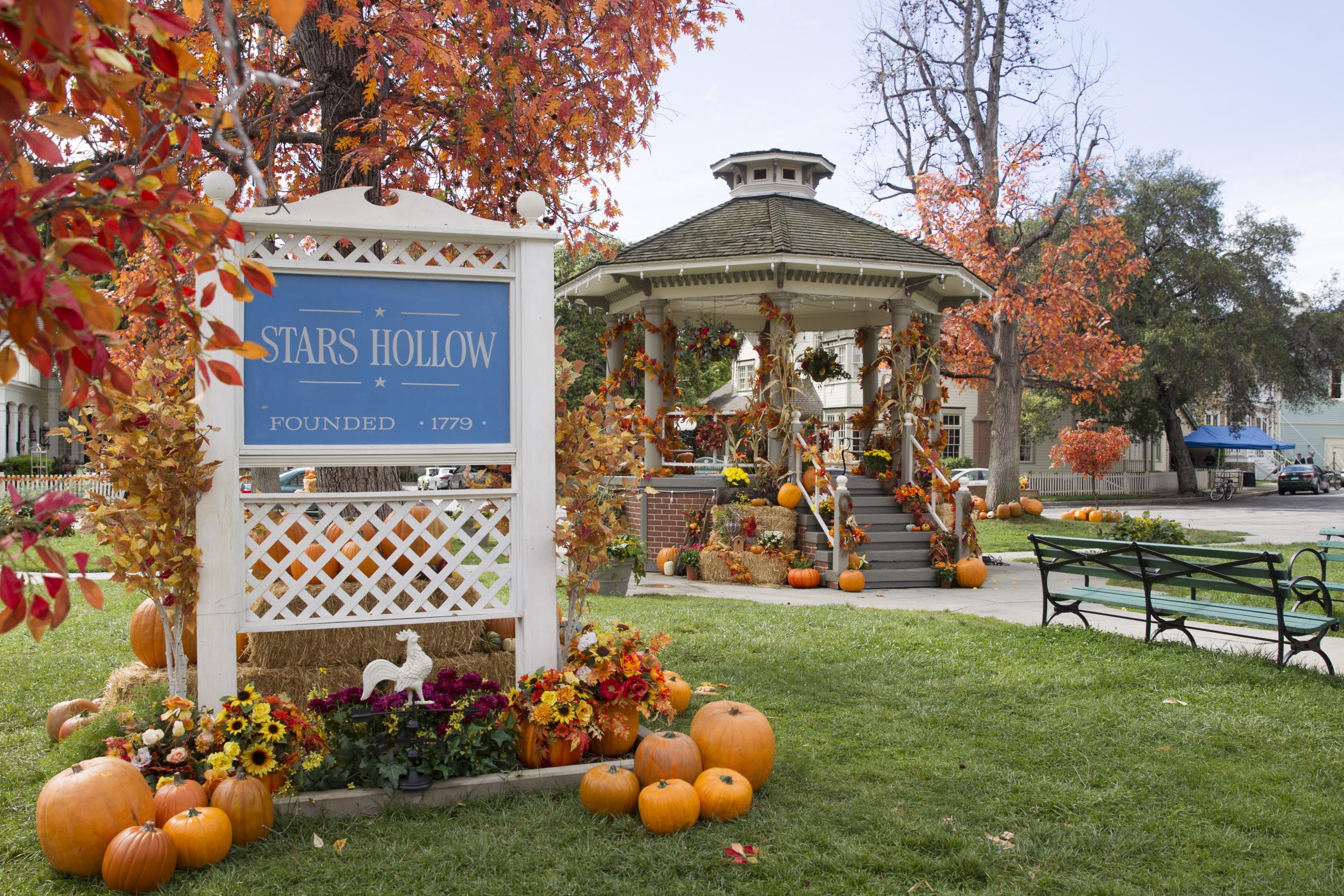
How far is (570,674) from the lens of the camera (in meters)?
4.54

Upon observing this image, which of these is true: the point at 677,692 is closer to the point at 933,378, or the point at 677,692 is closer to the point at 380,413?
the point at 380,413

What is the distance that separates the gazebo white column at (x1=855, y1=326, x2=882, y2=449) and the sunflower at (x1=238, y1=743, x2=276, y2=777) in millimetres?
11159

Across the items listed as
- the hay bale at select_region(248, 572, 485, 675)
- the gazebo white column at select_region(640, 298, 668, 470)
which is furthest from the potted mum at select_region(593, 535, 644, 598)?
the hay bale at select_region(248, 572, 485, 675)

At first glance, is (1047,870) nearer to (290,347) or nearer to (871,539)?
(290,347)

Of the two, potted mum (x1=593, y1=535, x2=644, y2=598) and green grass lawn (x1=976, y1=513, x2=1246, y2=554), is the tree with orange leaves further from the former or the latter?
potted mum (x1=593, y1=535, x2=644, y2=598)

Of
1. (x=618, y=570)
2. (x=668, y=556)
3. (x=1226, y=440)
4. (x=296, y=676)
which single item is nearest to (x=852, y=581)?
(x=668, y=556)

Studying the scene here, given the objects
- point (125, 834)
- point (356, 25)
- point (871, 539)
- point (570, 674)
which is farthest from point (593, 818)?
point (871, 539)

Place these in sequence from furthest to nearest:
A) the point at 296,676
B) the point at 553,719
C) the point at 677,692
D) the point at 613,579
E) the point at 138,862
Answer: the point at 613,579 → the point at 677,692 → the point at 296,676 → the point at 553,719 → the point at 138,862

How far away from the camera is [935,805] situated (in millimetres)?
4184

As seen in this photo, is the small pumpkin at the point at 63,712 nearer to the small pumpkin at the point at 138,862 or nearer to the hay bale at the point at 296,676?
the hay bale at the point at 296,676

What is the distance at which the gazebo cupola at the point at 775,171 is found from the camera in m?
15.7

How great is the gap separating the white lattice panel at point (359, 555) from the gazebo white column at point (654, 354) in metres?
9.09

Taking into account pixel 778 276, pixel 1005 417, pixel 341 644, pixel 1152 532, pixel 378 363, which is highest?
pixel 778 276

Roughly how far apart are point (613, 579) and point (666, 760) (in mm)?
6760
